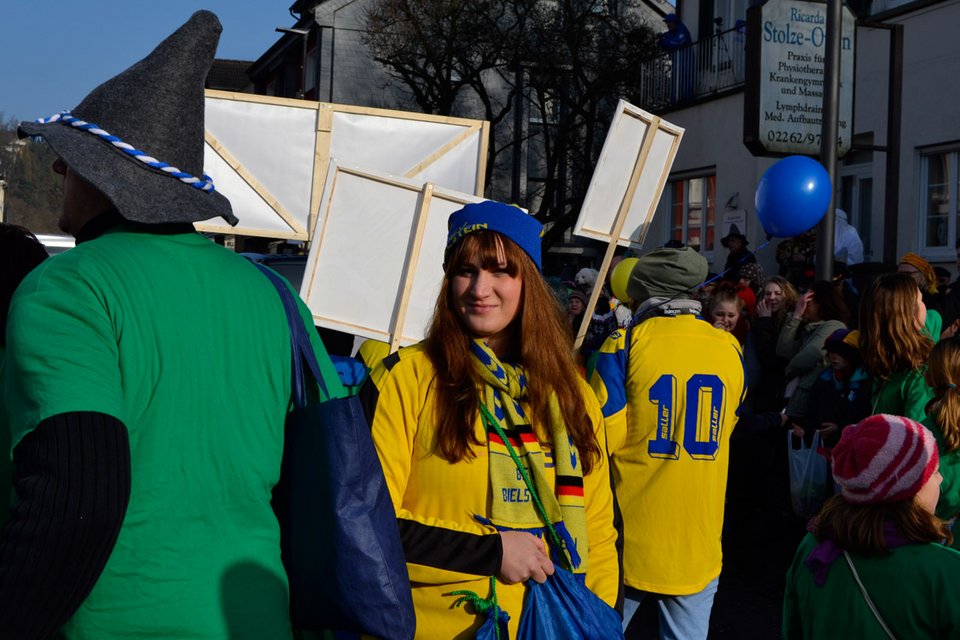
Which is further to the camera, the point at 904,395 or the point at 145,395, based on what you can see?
the point at 904,395

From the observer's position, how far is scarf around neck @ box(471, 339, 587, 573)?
263 cm

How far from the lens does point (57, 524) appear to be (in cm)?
154

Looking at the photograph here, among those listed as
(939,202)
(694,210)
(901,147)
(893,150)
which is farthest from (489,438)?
(694,210)

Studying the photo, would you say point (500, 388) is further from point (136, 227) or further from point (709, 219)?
point (709, 219)

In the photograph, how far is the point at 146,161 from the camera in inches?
73.4

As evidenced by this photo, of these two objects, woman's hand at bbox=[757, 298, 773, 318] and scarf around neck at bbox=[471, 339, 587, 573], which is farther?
woman's hand at bbox=[757, 298, 773, 318]

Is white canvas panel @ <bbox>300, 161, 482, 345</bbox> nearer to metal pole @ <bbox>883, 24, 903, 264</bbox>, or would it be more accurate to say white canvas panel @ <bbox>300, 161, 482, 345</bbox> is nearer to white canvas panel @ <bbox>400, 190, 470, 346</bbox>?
white canvas panel @ <bbox>400, 190, 470, 346</bbox>

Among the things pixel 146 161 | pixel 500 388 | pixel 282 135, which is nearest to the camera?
pixel 146 161

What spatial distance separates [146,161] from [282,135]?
383 cm

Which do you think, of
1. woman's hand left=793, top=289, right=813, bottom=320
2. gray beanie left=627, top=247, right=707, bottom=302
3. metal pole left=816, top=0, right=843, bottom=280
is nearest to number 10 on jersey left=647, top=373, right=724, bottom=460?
gray beanie left=627, top=247, right=707, bottom=302

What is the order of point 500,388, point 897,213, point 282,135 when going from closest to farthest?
1. point 500,388
2. point 282,135
3. point 897,213

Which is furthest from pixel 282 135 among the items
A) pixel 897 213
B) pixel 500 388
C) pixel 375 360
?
pixel 897 213

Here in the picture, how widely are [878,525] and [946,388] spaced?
1.83 m

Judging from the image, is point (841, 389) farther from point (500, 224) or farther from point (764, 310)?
point (500, 224)
